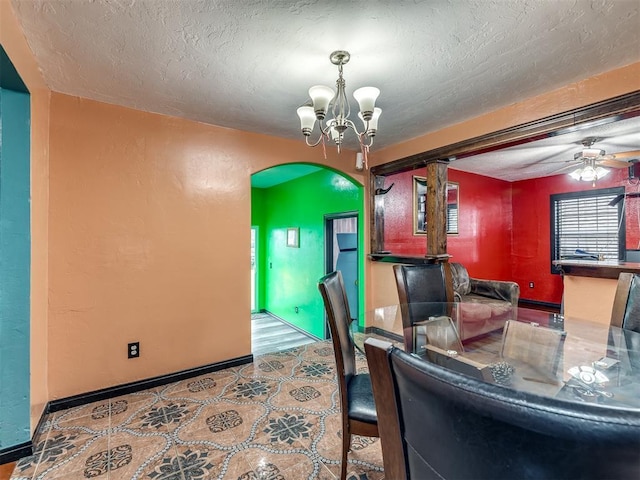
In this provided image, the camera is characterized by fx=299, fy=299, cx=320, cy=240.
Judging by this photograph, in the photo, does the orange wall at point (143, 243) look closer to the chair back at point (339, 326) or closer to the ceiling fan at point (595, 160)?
the chair back at point (339, 326)

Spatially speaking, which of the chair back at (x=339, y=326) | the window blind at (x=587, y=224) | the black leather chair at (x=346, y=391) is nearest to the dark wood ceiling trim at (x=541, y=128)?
the chair back at (x=339, y=326)

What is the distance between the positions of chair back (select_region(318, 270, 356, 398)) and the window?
460 cm

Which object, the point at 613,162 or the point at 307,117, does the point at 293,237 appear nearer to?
the point at 307,117

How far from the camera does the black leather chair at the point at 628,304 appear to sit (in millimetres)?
1840


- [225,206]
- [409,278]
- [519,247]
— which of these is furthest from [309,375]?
[519,247]

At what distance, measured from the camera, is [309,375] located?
2799 millimetres

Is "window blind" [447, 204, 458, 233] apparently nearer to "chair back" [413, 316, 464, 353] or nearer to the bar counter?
the bar counter

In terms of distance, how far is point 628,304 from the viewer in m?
1.87

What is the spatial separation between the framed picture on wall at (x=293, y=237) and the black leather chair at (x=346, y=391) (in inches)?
161

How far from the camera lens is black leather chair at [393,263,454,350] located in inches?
96.7

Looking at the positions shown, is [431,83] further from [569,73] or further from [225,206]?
[225,206]

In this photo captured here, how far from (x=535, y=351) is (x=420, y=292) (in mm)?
919

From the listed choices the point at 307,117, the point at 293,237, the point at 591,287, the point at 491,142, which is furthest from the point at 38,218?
the point at 591,287

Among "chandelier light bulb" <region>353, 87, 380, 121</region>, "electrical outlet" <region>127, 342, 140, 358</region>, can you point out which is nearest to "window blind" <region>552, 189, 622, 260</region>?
"chandelier light bulb" <region>353, 87, 380, 121</region>
